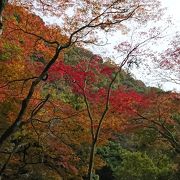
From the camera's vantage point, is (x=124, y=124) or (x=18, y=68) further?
(x=124, y=124)

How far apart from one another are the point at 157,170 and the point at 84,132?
374 inches

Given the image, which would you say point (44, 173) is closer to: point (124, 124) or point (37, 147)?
point (37, 147)

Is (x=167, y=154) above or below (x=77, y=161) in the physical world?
above

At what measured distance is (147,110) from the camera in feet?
59.3

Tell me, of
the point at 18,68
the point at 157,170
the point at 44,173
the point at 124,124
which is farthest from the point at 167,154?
the point at 18,68

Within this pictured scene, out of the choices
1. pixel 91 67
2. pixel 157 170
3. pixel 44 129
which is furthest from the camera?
pixel 157 170

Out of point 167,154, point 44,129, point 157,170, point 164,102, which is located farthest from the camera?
point 167,154

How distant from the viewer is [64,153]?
17391 millimetres

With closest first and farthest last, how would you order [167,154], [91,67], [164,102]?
[164,102] < [91,67] < [167,154]

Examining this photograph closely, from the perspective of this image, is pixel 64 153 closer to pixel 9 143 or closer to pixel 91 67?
pixel 9 143

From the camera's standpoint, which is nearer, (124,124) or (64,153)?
(64,153)

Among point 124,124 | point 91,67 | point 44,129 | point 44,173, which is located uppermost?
point 91,67

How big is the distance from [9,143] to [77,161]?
3.28 m

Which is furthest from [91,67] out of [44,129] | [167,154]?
[167,154]
